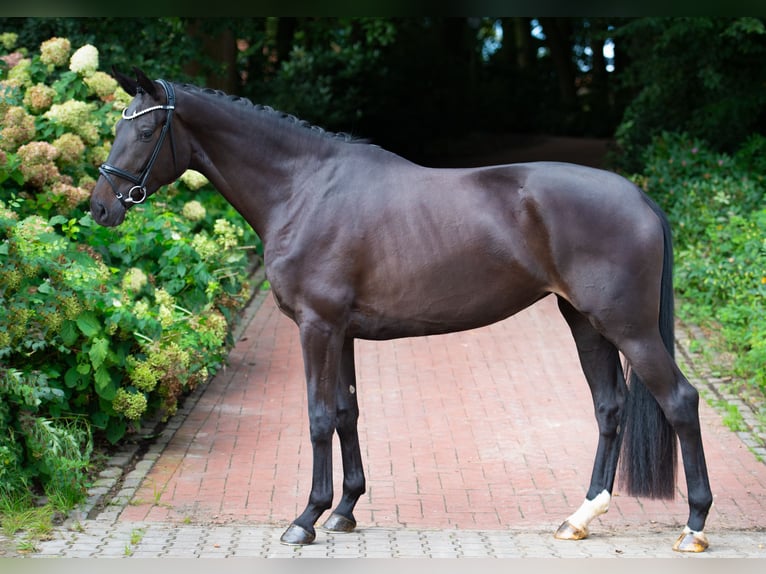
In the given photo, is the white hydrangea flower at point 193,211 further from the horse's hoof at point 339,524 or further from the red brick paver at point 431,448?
the horse's hoof at point 339,524

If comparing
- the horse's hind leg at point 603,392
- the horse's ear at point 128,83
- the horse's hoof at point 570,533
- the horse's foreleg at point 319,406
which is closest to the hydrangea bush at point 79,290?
the horse's ear at point 128,83

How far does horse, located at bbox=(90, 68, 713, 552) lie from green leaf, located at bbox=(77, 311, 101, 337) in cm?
131

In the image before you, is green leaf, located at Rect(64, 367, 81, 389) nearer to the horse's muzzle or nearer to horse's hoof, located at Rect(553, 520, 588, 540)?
the horse's muzzle

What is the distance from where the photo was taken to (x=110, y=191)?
17.0 feet

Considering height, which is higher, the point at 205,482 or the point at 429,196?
the point at 429,196

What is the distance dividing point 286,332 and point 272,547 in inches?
221

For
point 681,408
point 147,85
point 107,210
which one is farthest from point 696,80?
point 107,210

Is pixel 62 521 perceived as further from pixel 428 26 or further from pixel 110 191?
pixel 428 26

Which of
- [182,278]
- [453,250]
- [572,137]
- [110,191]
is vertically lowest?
[572,137]

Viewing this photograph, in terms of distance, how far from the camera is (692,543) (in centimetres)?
506

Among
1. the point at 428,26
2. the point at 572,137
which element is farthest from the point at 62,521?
the point at 572,137

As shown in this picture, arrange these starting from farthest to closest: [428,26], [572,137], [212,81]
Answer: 1. [572,137]
2. [428,26]
3. [212,81]

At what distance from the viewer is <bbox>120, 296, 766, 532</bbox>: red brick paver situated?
5855 millimetres

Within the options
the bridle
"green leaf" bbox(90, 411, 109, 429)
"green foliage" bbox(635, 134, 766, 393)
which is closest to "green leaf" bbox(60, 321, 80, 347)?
"green leaf" bbox(90, 411, 109, 429)
